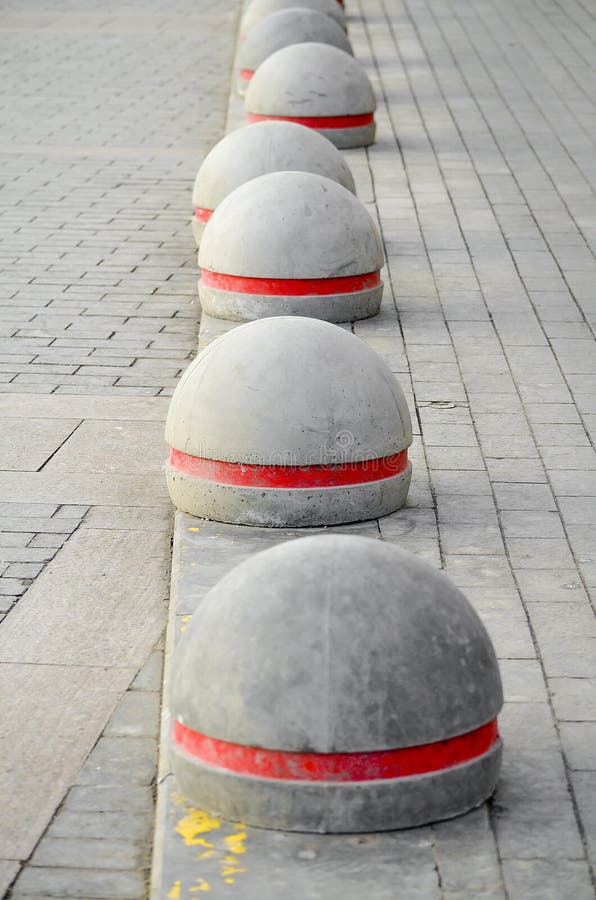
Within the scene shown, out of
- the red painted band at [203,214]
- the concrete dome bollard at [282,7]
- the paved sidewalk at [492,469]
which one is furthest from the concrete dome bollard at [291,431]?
the concrete dome bollard at [282,7]

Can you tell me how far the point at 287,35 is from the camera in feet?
56.3

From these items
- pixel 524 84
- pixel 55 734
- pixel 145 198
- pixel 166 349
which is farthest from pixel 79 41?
pixel 55 734

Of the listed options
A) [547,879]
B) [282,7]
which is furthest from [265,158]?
[282,7]

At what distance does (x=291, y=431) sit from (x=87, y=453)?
5.38ft

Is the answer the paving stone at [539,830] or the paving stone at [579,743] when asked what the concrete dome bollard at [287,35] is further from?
the paving stone at [539,830]

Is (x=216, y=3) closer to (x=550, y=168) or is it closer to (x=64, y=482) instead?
(x=550, y=168)

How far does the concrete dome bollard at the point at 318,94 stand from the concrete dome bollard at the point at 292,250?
5.30 meters

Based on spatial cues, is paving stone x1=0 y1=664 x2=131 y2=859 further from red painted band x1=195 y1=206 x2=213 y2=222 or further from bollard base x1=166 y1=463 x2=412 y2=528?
red painted band x1=195 y1=206 x2=213 y2=222

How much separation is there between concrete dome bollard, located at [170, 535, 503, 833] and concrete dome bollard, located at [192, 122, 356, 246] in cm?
671

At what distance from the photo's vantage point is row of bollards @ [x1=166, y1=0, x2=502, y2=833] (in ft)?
14.0

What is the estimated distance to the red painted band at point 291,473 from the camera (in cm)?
659

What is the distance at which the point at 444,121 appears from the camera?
53.7 ft

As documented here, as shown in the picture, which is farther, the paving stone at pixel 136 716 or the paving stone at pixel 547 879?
the paving stone at pixel 136 716

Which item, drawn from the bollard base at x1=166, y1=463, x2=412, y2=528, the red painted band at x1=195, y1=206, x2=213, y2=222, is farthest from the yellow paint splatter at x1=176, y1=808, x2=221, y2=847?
the red painted band at x1=195, y1=206, x2=213, y2=222
